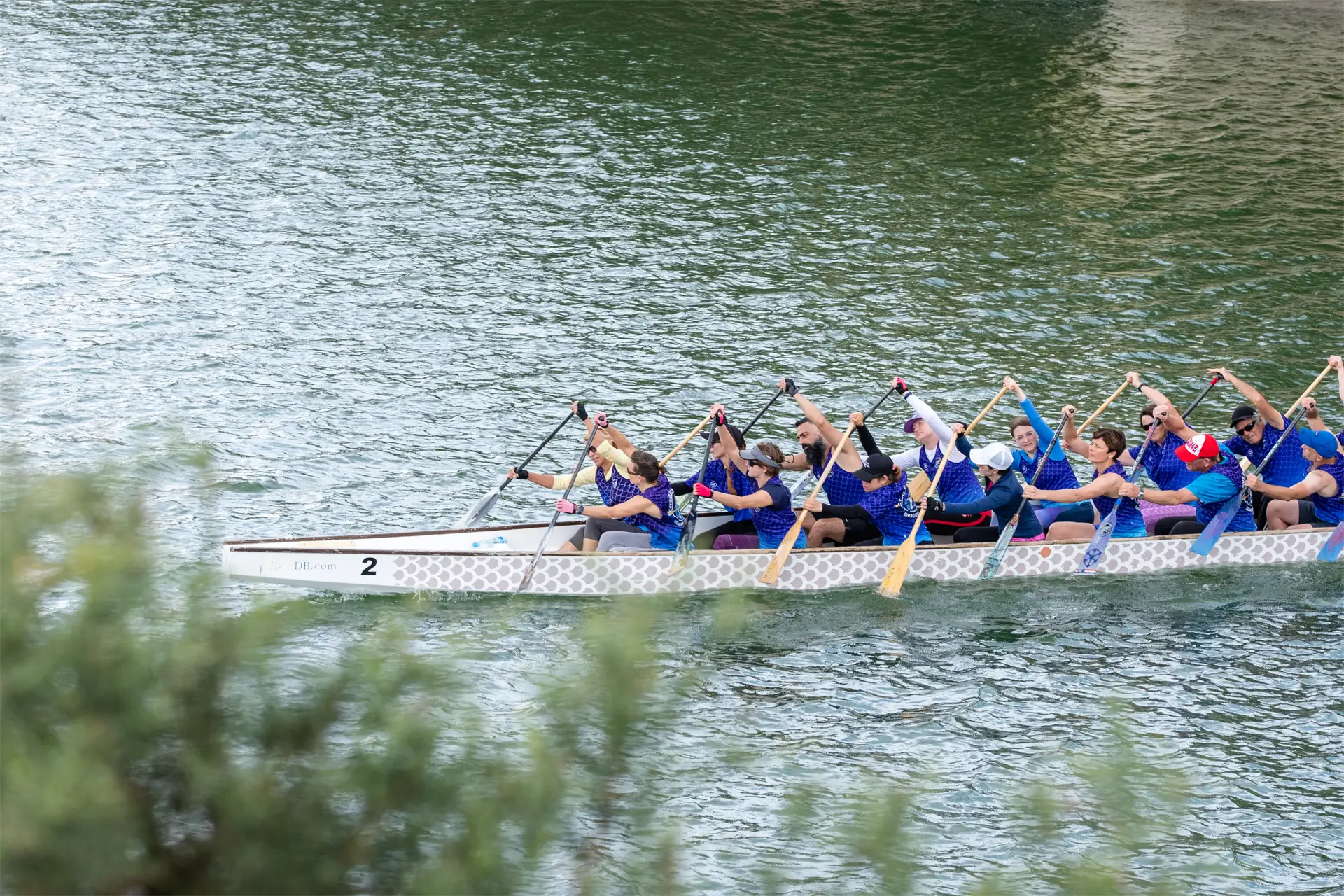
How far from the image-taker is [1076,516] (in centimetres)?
1561

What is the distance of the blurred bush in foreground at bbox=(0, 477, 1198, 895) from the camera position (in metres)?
4.36

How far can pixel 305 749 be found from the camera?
A: 4.80 metres

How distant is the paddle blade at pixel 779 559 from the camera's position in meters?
14.4

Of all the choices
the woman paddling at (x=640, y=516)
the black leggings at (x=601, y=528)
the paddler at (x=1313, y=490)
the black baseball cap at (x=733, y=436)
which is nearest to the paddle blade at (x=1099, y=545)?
the paddler at (x=1313, y=490)

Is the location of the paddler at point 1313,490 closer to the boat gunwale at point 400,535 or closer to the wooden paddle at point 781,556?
the wooden paddle at point 781,556

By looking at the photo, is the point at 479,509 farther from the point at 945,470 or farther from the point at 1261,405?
the point at 1261,405

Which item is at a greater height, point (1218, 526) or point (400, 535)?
point (1218, 526)

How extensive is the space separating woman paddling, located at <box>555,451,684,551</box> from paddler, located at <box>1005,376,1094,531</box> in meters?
3.46

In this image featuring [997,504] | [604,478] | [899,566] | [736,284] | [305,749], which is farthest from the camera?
[736,284]

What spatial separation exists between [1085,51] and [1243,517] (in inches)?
888

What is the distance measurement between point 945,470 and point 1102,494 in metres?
1.49

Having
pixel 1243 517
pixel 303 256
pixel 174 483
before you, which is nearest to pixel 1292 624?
pixel 1243 517

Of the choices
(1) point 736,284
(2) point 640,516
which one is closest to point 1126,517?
(2) point 640,516

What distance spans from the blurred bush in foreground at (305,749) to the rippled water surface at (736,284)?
0.66m
